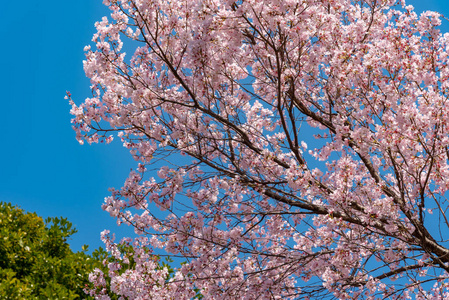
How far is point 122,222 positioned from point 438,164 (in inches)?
188

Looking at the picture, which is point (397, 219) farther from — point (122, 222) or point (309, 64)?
point (122, 222)

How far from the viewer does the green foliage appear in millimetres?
6906

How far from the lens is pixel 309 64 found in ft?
21.8

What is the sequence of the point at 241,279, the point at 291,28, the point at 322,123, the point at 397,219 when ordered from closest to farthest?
1. the point at 291,28
2. the point at 397,219
3. the point at 241,279
4. the point at 322,123

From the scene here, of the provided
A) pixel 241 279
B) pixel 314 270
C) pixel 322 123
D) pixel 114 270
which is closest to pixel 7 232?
pixel 114 270

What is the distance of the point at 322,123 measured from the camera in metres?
7.84

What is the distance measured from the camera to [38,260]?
773 cm

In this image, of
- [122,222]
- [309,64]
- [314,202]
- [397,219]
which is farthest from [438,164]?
[122,222]

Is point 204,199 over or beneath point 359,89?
beneath

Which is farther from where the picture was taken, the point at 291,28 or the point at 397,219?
the point at 397,219

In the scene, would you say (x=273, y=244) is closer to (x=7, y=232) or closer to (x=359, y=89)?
(x=359, y=89)

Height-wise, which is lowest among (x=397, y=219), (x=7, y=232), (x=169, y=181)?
(x=397, y=219)

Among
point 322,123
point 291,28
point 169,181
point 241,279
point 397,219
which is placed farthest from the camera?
point 322,123

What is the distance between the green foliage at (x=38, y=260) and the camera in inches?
272
